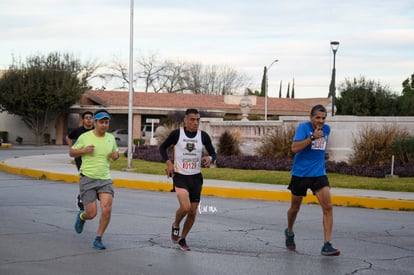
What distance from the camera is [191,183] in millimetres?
8914

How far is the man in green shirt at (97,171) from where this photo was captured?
880 centimetres

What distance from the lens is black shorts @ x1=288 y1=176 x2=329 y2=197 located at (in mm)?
8664

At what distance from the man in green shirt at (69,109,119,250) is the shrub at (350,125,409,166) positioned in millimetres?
14044

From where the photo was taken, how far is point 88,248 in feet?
29.1

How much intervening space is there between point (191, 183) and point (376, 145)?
1393 centimetres

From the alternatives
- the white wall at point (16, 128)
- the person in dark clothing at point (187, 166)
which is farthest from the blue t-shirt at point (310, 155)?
the white wall at point (16, 128)

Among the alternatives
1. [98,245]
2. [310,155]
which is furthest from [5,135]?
[310,155]

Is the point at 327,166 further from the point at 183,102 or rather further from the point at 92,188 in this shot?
the point at 183,102

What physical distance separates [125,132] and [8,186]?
41.6 m

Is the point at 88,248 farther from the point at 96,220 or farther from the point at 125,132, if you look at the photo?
the point at 125,132

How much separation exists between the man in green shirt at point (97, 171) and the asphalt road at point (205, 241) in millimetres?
451

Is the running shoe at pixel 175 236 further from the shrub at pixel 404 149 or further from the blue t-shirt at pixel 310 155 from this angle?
the shrub at pixel 404 149

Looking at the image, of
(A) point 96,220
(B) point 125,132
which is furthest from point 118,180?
(B) point 125,132

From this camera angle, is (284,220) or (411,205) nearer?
(284,220)
